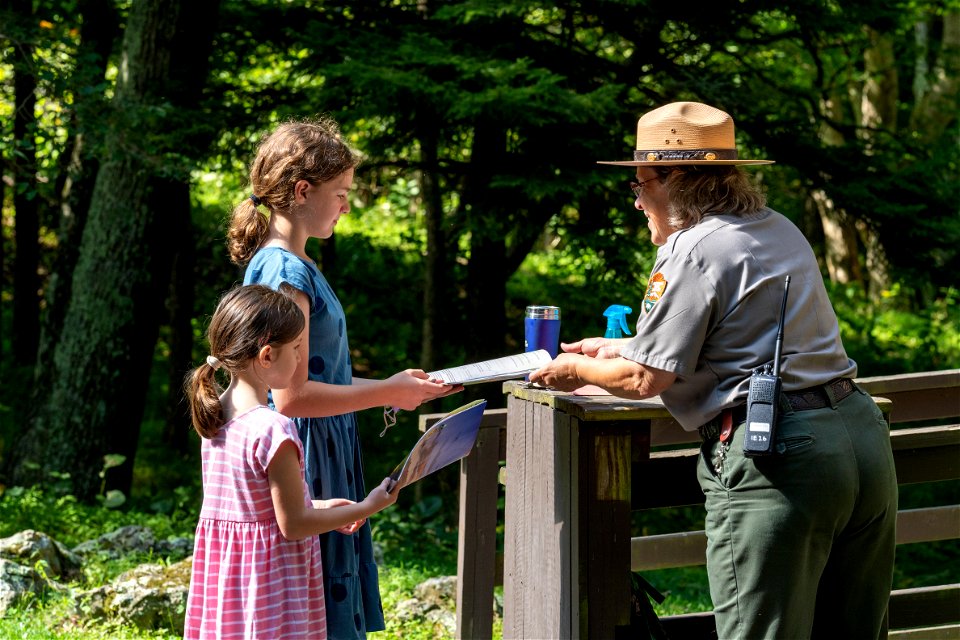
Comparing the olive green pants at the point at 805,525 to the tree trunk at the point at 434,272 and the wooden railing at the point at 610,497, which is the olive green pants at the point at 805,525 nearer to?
the wooden railing at the point at 610,497

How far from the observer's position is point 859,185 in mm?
7598

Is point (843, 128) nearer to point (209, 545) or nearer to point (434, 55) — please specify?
point (434, 55)

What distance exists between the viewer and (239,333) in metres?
2.57

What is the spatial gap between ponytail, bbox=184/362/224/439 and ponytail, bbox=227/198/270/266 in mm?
420

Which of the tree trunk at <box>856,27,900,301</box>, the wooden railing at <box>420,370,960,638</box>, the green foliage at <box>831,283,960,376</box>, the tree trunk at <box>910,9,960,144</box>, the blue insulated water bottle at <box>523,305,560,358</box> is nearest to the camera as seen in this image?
the wooden railing at <box>420,370,960,638</box>

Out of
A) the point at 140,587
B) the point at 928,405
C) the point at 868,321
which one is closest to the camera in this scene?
the point at 928,405

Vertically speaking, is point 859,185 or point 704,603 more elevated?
point 859,185

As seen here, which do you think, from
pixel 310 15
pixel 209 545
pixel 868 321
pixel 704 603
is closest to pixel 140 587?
pixel 209 545

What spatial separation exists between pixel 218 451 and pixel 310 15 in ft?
19.1

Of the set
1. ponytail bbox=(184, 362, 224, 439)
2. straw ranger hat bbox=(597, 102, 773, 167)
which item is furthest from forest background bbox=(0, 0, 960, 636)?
ponytail bbox=(184, 362, 224, 439)

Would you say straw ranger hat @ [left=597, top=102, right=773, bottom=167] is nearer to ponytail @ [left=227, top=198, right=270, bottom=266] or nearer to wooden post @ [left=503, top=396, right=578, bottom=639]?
wooden post @ [left=503, top=396, right=578, bottom=639]

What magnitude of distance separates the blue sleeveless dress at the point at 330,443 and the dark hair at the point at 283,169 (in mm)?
101

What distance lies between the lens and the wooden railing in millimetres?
3000

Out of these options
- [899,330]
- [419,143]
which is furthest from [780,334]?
[899,330]
